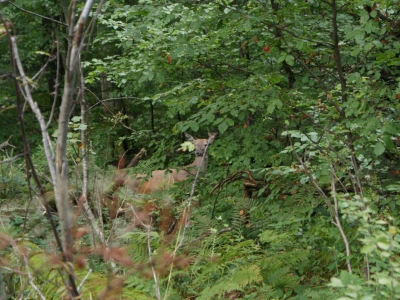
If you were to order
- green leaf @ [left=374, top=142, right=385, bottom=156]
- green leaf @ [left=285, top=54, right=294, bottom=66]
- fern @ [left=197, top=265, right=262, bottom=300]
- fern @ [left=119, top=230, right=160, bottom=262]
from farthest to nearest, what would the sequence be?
green leaf @ [left=285, top=54, right=294, bottom=66] → fern @ [left=119, top=230, right=160, bottom=262] → fern @ [left=197, top=265, right=262, bottom=300] → green leaf @ [left=374, top=142, right=385, bottom=156]

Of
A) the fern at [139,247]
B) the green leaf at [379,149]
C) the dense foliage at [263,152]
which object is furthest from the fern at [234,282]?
the green leaf at [379,149]

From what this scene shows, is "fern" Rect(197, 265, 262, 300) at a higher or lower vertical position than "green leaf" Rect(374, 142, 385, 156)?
lower

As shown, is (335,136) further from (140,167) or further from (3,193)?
(3,193)

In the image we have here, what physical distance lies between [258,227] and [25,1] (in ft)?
27.7

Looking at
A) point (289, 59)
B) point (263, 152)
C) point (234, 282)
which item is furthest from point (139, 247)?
point (289, 59)

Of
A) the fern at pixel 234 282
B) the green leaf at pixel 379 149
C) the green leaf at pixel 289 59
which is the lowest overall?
the fern at pixel 234 282

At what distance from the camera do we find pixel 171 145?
604 cm

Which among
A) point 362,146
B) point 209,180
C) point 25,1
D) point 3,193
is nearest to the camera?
point 362,146

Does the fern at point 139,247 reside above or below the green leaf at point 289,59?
below

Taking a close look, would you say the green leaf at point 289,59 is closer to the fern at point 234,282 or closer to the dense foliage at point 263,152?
the dense foliage at point 263,152

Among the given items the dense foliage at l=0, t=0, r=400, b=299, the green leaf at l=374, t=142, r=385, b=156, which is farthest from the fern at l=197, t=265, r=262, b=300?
the green leaf at l=374, t=142, r=385, b=156

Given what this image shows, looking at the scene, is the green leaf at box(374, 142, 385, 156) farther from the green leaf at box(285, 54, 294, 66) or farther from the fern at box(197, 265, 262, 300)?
the fern at box(197, 265, 262, 300)

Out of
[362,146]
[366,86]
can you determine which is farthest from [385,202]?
[366,86]

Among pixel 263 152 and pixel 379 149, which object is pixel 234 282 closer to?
pixel 379 149
